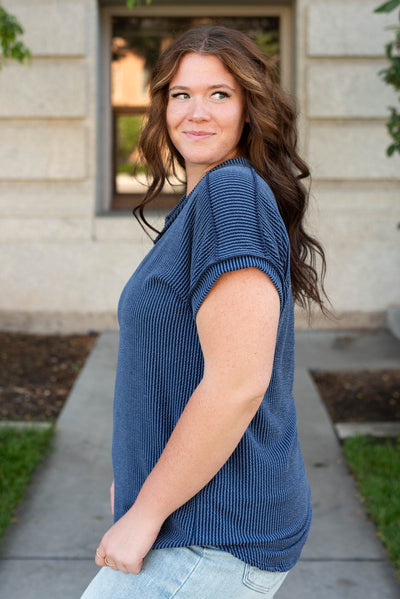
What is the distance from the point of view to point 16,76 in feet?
22.8

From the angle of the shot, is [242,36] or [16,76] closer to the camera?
[242,36]

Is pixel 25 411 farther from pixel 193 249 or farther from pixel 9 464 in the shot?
pixel 193 249

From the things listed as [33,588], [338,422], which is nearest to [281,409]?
[33,588]

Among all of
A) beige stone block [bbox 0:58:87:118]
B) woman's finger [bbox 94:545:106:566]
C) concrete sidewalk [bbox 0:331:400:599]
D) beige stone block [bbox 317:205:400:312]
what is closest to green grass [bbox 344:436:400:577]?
concrete sidewalk [bbox 0:331:400:599]

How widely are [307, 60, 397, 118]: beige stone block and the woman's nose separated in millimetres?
5795

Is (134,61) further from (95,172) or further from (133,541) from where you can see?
(133,541)

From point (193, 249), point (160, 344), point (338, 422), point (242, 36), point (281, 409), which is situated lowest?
point (338, 422)

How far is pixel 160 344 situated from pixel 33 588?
2143mm

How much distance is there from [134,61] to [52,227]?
205cm

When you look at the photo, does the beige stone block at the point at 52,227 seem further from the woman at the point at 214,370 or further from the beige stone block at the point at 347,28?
the woman at the point at 214,370

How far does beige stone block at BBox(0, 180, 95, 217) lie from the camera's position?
715 cm

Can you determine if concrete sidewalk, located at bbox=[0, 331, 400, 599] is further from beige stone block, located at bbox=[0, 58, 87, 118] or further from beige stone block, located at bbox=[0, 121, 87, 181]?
beige stone block, located at bbox=[0, 58, 87, 118]

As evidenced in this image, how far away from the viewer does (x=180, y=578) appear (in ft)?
4.24

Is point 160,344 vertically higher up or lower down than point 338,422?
higher up
